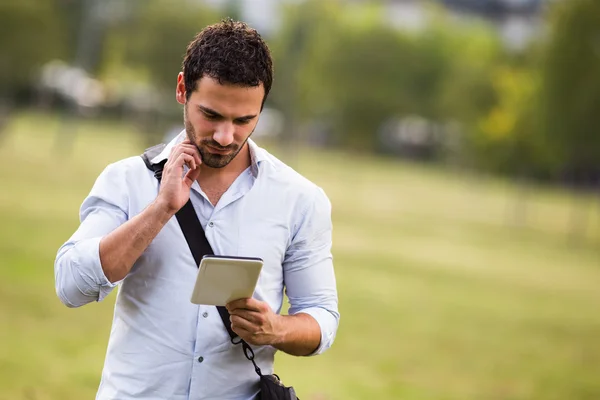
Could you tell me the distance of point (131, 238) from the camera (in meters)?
3.03

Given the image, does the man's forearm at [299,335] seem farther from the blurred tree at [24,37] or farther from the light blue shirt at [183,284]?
the blurred tree at [24,37]

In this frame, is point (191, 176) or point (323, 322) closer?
point (191, 176)

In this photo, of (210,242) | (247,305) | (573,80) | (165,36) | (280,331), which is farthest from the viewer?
(165,36)

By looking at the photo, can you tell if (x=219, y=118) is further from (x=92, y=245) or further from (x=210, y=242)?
(x=92, y=245)

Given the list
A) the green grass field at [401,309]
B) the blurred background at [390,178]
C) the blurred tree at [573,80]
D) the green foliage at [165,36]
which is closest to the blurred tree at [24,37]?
the blurred background at [390,178]

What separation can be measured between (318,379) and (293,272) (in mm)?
6882

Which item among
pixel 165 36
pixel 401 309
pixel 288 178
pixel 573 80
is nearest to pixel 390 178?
pixel 165 36

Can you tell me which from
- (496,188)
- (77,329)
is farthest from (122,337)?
(496,188)

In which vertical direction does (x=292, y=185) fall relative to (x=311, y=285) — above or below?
above

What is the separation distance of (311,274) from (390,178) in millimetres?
51142

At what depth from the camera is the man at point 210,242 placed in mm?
3096

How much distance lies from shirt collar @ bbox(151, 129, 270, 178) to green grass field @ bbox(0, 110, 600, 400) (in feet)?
16.2

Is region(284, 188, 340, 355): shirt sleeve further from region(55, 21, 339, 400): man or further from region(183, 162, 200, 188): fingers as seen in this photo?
region(183, 162, 200, 188): fingers

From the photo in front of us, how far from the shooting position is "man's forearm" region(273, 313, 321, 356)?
127 inches
